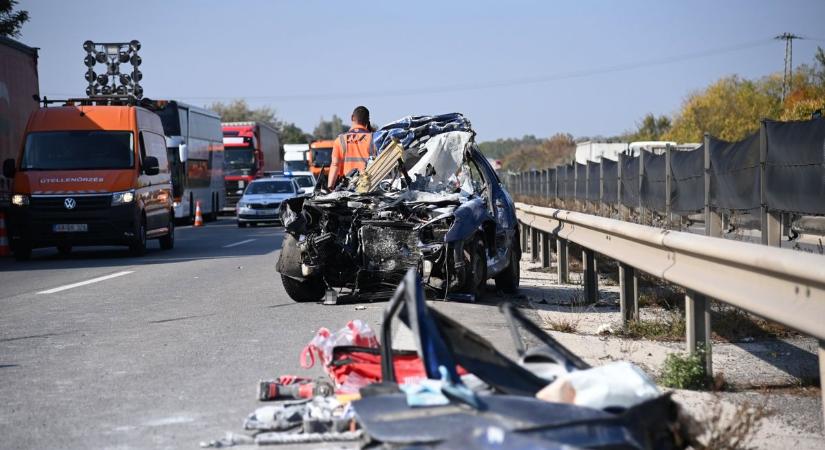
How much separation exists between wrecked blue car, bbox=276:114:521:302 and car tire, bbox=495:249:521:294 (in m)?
0.11

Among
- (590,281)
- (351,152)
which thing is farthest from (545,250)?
(590,281)

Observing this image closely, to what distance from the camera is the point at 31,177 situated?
1973cm

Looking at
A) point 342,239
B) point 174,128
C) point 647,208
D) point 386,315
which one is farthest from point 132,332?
point 174,128

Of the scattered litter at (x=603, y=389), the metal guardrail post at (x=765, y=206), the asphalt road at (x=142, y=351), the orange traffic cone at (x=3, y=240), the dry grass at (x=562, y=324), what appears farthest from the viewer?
the orange traffic cone at (x=3, y=240)

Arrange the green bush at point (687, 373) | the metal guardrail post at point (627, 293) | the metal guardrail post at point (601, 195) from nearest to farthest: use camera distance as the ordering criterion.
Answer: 1. the green bush at point (687, 373)
2. the metal guardrail post at point (627, 293)
3. the metal guardrail post at point (601, 195)

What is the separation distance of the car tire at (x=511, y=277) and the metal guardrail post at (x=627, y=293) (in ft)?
9.22

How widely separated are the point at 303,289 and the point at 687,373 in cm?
564

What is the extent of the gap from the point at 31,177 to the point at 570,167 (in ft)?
46.3

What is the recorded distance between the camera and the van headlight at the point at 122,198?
19719 millimetres

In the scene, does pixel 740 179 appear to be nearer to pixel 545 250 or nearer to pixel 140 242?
pixel 545 250

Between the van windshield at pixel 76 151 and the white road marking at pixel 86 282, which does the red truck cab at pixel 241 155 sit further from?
the white road marking at pixel 86 282

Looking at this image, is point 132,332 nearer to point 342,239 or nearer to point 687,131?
point 342,239

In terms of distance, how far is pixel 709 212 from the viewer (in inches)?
548

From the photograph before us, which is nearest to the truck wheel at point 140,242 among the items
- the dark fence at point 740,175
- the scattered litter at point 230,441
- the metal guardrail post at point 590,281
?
the dark fence at point 740,175
